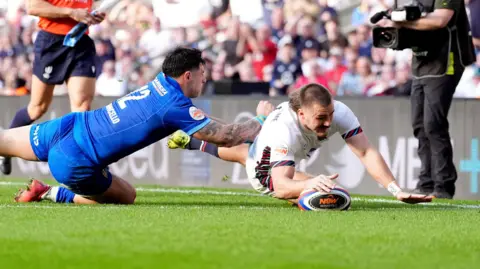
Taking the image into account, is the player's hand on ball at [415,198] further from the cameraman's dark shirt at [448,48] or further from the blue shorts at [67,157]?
the cameraman's dark shirt at [448,48]

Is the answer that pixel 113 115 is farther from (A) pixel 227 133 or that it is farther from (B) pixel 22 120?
(B) pixel 22 120

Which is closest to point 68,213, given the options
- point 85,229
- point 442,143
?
point 85,229

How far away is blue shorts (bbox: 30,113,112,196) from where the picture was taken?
8.12 meters

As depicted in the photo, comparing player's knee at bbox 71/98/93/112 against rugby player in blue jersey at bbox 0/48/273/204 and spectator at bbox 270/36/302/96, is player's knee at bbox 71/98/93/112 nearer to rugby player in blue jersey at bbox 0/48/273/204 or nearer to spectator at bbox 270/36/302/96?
rugby player in blue jersey at bbox 0/48/273/204

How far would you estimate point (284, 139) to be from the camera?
7.90m

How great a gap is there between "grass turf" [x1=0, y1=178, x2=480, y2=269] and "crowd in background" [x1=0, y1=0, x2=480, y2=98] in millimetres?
6079

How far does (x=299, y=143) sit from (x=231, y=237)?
2354mm

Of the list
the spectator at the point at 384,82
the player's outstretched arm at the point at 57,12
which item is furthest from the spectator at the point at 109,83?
the player's outstretched arm at the point at 57,12

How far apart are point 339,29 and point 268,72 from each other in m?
1.28

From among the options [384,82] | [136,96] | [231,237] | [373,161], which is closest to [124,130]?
[136,96]

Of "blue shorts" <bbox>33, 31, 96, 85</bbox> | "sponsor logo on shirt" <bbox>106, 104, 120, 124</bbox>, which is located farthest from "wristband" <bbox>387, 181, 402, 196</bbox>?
"blue shorts" <bbox>33, 31, 96, 85</bbox>

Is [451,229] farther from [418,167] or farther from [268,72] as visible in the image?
[268,72]

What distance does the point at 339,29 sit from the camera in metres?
16.0

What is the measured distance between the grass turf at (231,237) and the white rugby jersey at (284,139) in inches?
13.8
